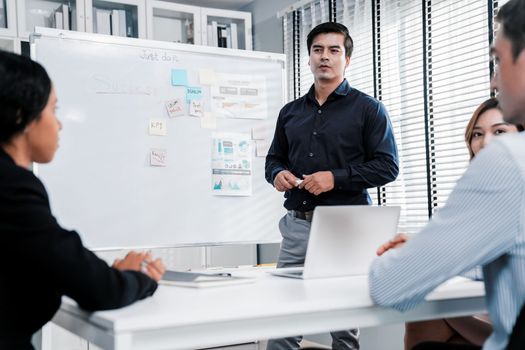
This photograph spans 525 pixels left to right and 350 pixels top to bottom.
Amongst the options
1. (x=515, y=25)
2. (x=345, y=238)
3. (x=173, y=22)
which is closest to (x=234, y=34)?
(x=173, y=22)

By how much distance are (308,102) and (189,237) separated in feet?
3.95

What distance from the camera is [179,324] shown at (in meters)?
1.09

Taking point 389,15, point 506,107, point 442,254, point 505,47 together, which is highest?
point 389,15

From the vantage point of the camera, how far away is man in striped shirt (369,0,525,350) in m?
1.02

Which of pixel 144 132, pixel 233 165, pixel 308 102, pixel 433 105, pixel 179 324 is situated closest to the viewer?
pixel 179 324

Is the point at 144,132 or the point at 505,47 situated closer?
the point at 505,47

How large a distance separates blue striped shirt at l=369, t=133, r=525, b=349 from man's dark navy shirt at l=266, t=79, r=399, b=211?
1382 millimetres

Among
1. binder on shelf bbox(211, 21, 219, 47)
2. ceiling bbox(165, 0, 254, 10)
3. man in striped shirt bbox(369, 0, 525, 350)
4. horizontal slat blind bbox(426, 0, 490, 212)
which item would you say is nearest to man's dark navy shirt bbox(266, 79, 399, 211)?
horizontal slat blind bbox(426, 0, 490, 212)

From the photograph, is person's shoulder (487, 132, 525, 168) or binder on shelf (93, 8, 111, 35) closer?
person's shoulder (487, 132, 525, 168)

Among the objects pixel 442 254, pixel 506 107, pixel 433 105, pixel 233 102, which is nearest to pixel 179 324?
pixel 442 254

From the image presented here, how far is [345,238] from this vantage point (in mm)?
1645

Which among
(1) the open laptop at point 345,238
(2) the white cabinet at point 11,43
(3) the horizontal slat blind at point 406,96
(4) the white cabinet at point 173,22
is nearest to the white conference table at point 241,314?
(1) the open laptop at point 345,238

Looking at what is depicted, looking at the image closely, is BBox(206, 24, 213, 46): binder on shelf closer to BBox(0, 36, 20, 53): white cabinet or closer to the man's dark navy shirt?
BBox(0, 36, 20, 53): white cabinet

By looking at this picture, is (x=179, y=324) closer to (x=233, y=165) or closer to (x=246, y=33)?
(x=233, y=165)
